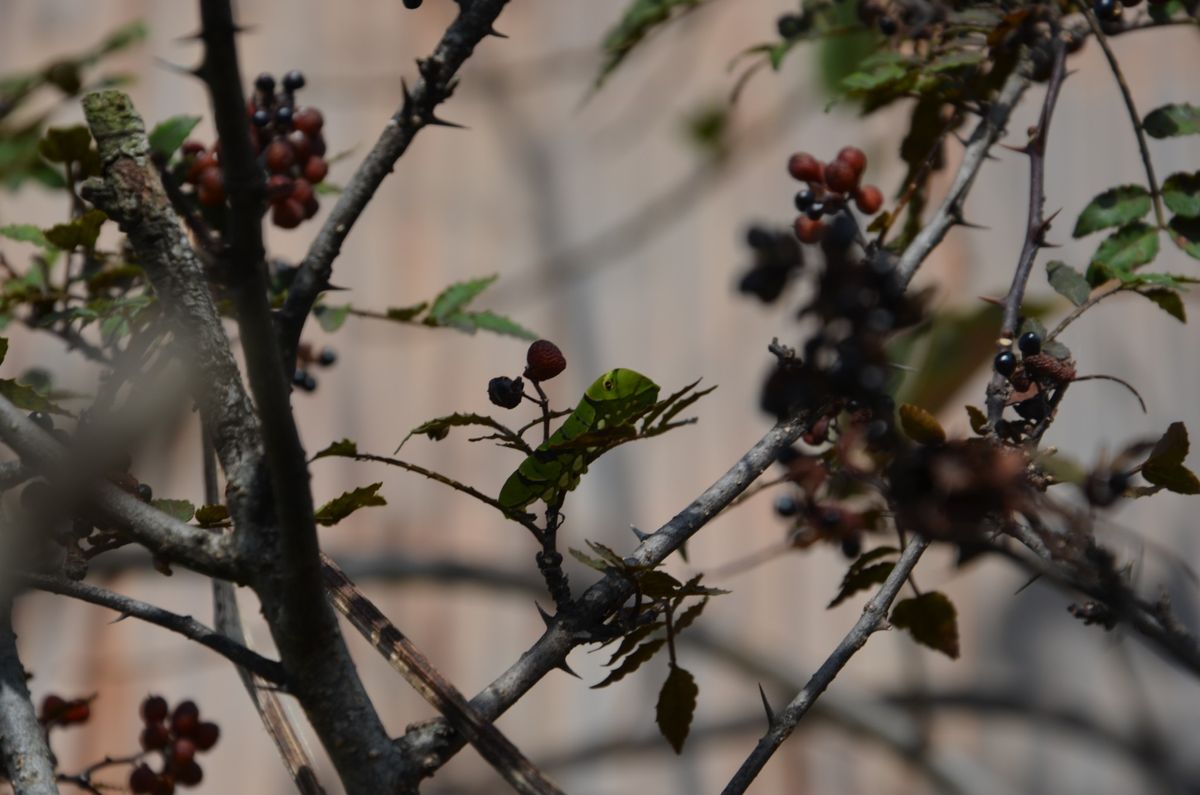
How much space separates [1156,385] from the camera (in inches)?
86.1

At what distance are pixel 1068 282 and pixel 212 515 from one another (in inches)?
21.0

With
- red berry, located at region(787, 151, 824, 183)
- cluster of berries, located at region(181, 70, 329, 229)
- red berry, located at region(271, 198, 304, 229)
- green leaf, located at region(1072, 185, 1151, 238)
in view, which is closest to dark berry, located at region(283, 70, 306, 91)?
cluster of berries, located at region(181, 70, 329, 229)

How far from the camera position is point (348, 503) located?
2.27ft

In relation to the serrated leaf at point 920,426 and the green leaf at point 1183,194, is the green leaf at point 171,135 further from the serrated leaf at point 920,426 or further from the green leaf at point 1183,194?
the green leaf at point 1183,194

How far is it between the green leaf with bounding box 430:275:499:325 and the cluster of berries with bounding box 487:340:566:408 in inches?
10.5

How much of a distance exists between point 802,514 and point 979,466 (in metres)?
0.41

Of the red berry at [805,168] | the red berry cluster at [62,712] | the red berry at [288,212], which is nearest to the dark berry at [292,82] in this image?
the red berry at [288,212]

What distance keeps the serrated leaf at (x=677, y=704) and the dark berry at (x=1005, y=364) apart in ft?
0.82

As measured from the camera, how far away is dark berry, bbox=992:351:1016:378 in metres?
0.74

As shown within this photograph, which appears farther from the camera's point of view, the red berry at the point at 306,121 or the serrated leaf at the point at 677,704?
the red berry at the point at 306,121

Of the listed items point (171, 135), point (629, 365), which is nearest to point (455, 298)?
point (171, 135)

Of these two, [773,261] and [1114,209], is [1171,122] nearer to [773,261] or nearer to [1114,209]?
[1114,209]

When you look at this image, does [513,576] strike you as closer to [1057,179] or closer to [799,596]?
[799,596]

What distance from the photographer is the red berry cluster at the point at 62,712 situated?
922 millimetres
